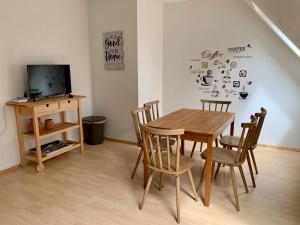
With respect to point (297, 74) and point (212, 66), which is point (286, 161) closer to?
point (297, 74)

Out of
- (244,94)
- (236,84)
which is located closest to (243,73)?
(236,84)

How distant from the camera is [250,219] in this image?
2.12 m

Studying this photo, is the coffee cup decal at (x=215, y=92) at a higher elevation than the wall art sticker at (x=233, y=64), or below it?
below

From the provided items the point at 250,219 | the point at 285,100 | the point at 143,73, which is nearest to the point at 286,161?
the point at 285,100

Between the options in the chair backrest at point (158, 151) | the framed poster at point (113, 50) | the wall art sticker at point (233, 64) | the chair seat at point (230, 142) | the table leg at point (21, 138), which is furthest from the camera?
the wall art sticker at point (233, 64)

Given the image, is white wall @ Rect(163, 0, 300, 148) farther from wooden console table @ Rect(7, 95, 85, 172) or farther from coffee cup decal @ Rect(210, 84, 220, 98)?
wooden console table @ Rect(7, 95, 85, 172)

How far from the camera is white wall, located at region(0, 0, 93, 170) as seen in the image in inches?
119

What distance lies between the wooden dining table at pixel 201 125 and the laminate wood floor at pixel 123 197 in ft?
0.81

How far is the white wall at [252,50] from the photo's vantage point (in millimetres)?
3734

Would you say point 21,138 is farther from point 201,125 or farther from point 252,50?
point 252,50

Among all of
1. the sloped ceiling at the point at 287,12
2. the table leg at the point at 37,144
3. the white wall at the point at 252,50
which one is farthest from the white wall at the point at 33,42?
the sloped ceiling at the point at 287,12

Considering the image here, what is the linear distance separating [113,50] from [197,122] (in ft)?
6.98

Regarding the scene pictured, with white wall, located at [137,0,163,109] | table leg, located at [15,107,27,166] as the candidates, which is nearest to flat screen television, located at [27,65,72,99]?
table leg, located at [15,107,27,166]

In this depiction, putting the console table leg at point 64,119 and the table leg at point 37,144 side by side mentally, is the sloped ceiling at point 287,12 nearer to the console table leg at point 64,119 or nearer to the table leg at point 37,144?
the table leg at point 37,144
